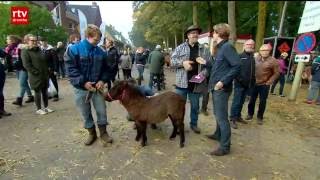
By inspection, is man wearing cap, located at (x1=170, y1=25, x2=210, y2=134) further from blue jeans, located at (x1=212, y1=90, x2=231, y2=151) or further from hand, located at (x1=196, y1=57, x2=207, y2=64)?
blue jeans, located at (x1=212, y1=90, x2=231, y2=151)

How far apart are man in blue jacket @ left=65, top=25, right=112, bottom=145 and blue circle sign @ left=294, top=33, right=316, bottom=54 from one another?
714cm

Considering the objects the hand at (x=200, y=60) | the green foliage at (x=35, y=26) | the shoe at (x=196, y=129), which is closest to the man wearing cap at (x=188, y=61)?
the hand at (x=200, y=60)

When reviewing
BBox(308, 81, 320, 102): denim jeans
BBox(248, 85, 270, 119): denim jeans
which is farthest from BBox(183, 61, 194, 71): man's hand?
BBox(308, 81, 320, 102): denim jeans

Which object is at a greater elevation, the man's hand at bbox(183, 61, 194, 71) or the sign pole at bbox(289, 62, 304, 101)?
the man's hand at bbox(183, 61, 194, 71)

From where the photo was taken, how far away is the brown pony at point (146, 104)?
5418 mm

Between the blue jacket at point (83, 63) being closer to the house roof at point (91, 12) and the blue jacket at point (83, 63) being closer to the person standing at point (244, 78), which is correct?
the person standing at point (244, 78)

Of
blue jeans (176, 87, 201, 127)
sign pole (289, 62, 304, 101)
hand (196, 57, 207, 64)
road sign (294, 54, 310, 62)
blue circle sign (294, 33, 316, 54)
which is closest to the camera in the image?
hand (196, 57, 207, 64)

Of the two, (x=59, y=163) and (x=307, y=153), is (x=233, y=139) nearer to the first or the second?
(x=307, y=153)

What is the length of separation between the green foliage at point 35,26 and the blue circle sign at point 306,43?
2221 cm

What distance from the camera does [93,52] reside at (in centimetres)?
519

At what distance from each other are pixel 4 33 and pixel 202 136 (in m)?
25.5

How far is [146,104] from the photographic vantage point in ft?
18.0

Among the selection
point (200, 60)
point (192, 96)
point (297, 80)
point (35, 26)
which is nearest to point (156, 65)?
point (297, 80)

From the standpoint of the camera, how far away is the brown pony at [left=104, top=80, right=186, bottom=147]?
5.42m
